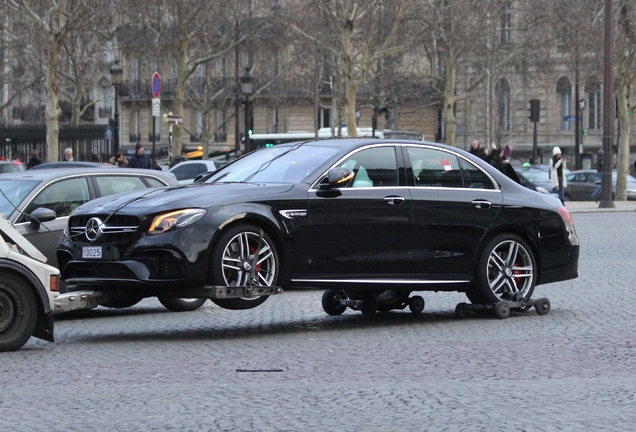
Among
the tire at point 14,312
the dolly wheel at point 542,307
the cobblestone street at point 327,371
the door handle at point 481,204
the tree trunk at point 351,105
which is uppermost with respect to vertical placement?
the tree trunk at point 351,105

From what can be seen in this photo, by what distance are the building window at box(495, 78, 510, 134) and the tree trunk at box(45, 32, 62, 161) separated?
39.7 metres

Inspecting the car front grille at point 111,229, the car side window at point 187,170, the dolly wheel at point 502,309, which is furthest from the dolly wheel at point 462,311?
the car side window at point 187,170

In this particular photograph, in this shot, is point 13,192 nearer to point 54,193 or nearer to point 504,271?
point 54,193

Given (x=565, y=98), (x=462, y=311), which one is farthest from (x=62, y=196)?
(x=565, y=98)

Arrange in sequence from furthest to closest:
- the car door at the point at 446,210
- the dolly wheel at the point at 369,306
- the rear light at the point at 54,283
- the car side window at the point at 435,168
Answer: the dolly wheel at the point at 369,306 < the car side window at the point at 435,168 < the car door at the point at 446,210 < the rear light at the point at 54,283

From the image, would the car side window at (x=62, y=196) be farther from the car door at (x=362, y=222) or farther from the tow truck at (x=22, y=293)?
the car door at (x=362, y=222)

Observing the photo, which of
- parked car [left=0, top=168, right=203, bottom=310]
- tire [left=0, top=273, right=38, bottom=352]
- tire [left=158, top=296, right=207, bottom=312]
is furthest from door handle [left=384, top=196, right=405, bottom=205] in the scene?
tire [left=0, top=273, right=38, bottom=352]

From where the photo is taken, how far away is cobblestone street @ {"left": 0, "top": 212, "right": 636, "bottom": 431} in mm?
6887

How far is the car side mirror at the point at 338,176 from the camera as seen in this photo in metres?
10.4

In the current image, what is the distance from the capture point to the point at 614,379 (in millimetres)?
8172

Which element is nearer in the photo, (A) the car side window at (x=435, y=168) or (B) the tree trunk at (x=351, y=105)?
(A) the car side window at (x=435, y=168)

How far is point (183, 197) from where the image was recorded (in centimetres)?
1010

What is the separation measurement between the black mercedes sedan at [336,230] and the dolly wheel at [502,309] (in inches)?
4.4

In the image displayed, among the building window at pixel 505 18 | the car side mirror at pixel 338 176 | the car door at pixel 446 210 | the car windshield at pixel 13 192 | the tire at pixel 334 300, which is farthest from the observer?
the building window at pixel 505 18
